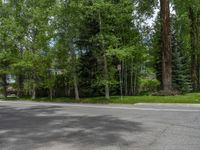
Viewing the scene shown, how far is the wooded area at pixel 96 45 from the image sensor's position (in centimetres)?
2442

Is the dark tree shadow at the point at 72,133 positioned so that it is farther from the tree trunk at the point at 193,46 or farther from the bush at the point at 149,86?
the bush at the point at 149,86

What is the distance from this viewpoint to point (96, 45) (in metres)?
26.6

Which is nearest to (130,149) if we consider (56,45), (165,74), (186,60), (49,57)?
(165,74)

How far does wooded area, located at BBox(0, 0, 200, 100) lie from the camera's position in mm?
24422

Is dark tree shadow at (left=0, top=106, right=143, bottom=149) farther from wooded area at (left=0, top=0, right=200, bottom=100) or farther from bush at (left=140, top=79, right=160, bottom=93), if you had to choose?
bush at (left=140, top=79, right=160, bottom=93)

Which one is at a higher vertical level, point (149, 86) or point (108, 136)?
point (149, 86)

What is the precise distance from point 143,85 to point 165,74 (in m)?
13.6

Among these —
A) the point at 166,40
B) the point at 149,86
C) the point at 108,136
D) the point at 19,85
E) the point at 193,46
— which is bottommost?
the point at 108,136

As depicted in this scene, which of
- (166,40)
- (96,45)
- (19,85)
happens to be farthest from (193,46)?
(19,85)

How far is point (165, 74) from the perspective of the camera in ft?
76.4

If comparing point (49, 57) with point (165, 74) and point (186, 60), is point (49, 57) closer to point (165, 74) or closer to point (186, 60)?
point (165, 74)

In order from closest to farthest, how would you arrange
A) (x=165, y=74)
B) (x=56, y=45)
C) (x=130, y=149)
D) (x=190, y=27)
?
(x=130, y=149) → (x=165, y=74) → (x=56, y=45) → (x=190, y=27)

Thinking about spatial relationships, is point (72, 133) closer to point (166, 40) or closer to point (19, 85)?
point (166, 40)

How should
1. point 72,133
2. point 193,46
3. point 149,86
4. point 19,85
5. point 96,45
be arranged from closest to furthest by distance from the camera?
point 72,133, point 96,45, point 193,46, point 149,86, point 19,85
